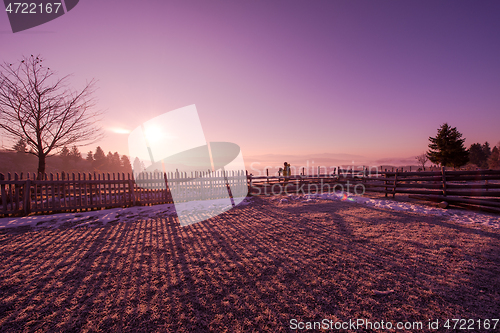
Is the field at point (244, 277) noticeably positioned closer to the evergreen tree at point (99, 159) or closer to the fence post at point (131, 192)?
the fence post at point (131, 192)

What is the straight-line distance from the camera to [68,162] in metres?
57.3

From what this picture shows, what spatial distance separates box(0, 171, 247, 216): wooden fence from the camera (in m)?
8.05

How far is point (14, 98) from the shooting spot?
11188 millimetres

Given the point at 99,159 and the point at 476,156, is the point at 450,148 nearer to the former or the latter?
the point at 476,156

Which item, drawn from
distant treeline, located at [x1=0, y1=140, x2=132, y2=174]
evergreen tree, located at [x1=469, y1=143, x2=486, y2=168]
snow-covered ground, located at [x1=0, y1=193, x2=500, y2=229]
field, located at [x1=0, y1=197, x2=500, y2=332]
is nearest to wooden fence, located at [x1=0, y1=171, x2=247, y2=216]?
snow-covered ground, located at [x1=0, y1=193, x2=500, y2=229]

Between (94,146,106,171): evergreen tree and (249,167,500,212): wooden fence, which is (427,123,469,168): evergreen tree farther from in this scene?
(94,146,106,171): evergreen tree

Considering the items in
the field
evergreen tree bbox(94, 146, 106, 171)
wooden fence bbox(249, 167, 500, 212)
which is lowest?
the field

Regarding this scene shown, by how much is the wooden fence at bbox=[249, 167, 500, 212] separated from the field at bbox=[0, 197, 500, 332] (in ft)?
9.59

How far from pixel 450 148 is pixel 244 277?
169ft

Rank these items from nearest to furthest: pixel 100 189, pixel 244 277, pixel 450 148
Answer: pixel 244 277 < pixel 100 189 < pixel 450 148

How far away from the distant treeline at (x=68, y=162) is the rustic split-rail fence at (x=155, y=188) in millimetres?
42651

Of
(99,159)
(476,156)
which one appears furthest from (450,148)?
(99,159)

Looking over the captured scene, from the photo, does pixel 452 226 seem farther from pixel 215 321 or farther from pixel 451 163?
pixel 451 163

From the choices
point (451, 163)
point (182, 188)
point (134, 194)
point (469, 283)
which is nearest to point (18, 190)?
point (134, 194)
